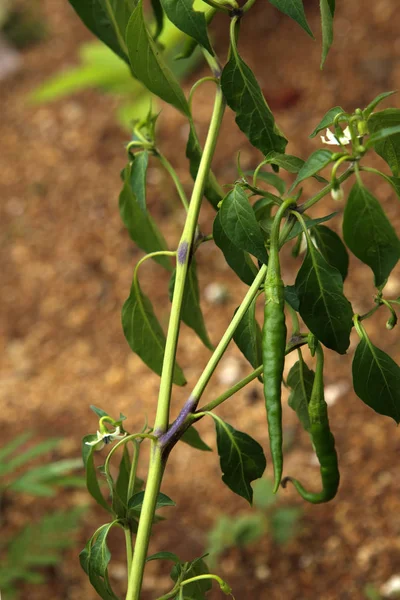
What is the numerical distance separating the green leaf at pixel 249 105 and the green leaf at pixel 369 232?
146mm

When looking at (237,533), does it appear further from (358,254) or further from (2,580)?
(358,254)

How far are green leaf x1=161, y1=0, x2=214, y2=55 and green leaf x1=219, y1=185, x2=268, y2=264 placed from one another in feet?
0.43

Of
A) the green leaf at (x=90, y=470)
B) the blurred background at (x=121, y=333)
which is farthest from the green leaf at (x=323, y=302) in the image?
the blurred background at (x=121, y=333)

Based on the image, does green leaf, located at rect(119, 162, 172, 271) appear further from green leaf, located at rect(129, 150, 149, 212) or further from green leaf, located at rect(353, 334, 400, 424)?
green leaf, located at rect(353, 334, 400, 424)

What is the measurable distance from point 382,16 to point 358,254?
2697 millimetres

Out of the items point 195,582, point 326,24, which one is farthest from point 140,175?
point 195,582

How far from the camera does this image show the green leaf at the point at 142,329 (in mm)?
872

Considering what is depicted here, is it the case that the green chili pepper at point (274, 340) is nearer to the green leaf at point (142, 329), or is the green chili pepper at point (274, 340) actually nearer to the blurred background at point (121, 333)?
the green leaf at point (142, 329)

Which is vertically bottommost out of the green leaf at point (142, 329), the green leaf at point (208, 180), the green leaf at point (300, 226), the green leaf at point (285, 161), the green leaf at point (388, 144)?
the green leaf at point (300, 226)

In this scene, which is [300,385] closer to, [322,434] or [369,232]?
[322,434]

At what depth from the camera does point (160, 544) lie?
5.95ft

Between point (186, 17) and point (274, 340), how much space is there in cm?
27

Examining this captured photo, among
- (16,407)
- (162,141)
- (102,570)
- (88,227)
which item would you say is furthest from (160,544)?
(162,141)

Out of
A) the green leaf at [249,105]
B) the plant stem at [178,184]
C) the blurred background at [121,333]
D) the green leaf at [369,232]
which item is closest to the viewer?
the green leaf at [369,232]
